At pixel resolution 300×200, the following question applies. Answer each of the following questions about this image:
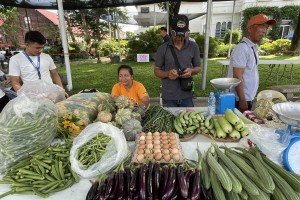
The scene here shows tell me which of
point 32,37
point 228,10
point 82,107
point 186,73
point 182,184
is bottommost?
point 182,184

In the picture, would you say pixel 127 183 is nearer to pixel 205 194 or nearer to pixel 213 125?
pixel 205 194

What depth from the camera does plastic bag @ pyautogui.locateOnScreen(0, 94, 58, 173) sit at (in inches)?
68.6

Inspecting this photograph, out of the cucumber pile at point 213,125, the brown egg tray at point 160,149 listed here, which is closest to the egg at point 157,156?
the brown egg tray at point 160,149

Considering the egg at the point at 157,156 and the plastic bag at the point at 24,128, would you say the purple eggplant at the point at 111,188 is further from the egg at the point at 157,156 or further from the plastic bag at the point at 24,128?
the plastic bag at the point at 24,128

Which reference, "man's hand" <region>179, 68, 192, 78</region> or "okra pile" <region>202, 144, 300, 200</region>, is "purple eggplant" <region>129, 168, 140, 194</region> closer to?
"okra pile" <region>202, 144, 300, 200</region>

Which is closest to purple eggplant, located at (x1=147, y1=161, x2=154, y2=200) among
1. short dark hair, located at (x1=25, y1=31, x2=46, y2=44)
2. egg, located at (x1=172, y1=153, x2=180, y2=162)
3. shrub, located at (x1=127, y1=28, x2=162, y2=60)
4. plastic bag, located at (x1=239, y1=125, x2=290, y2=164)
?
egg, located at (x1=172, y1=153, x2=180, y2=162)

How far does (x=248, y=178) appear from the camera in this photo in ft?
4.62

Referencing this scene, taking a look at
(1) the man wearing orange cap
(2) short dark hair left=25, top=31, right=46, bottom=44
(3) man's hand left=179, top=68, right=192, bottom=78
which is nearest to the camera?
(1) the man wearing orange cap

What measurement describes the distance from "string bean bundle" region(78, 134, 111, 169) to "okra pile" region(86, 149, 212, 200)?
9.9 inches

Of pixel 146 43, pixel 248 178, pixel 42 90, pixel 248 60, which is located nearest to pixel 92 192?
pixel 248 178

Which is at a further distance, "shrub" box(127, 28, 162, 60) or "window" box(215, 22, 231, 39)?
"window" box(215, 22, 231, 39)

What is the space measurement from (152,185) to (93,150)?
64 centimetres

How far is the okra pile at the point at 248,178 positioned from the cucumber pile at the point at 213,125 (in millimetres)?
476

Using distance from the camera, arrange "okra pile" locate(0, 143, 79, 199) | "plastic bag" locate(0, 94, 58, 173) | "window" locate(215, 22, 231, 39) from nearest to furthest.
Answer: "okra pile" locate(0, 143, 79, 199), "plastic bag" locate(0, 94, 58, 173), "window" locate(215, 22, 231, 39)
